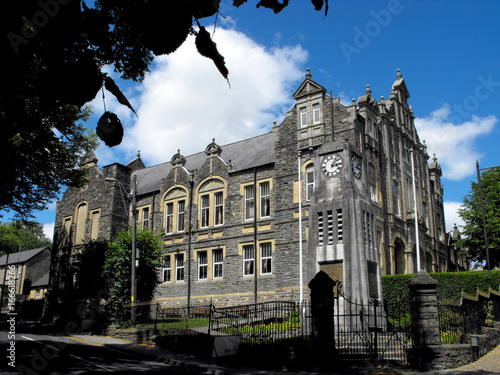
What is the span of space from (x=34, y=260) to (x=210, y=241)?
43.6 metres

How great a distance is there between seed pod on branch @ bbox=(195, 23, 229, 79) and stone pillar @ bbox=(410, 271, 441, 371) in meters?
12.6

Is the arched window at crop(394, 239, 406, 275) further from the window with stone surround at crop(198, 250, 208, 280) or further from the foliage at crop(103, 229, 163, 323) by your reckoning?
the foliage at crop(103, 229, 163, 323)

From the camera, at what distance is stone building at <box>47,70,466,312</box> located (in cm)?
2819

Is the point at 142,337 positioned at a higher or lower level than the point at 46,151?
lower

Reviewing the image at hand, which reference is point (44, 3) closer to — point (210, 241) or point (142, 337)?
point (142, 337)

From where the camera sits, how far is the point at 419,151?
3972 cm

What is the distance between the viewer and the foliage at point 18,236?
27844 millimetres

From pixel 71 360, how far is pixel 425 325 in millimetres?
11280

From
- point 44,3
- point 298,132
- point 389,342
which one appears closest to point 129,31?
point 44,3

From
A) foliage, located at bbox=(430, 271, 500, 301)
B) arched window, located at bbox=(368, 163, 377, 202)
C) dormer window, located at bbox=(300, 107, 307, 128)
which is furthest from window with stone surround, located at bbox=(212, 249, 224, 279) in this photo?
foliage, located at bbox=(430, 271, 500, 301)

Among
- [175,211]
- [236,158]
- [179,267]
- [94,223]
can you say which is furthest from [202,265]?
[94,223]

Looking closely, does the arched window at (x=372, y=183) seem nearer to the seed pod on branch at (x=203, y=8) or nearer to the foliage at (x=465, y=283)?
the foliage at (x=465, y=283)

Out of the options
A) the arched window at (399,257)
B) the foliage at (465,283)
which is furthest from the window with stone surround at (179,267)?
the foliage at (465,283)

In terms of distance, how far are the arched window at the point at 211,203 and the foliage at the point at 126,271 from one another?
25.0 ft
